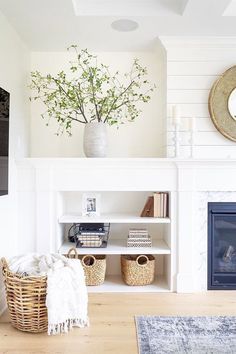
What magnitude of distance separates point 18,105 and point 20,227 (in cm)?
112

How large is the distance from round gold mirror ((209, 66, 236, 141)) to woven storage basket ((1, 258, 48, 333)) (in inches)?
83.1

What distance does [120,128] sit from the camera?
11.5 feet

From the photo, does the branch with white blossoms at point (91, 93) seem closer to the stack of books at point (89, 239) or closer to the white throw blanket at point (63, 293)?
the stack of books at point (89, 239)

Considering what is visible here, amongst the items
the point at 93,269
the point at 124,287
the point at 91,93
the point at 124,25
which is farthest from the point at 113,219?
the point at 124,25

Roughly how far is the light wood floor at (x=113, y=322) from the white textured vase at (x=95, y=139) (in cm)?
129

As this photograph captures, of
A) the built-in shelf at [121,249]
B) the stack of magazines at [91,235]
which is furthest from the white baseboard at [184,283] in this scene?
the stack of magazines at [91,235]

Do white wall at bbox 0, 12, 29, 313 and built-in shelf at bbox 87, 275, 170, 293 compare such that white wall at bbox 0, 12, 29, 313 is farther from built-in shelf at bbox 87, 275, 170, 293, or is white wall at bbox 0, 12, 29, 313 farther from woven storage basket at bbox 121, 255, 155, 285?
woven storage basket at bbox 121, 255, 155, 285

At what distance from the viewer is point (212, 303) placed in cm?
285

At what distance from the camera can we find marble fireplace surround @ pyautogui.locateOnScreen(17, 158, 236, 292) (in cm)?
308

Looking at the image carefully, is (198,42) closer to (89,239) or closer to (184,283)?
(89,239)

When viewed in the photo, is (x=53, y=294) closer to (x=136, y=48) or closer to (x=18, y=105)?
(x=18, y=105)

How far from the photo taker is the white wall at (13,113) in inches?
108

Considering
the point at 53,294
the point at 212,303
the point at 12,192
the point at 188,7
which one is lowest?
the point at 212,303

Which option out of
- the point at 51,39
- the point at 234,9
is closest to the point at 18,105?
the point at 51,39
